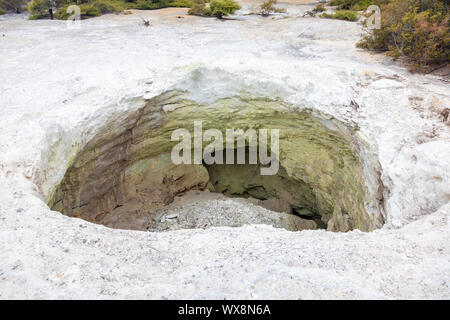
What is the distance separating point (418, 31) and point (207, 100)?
20.3ft

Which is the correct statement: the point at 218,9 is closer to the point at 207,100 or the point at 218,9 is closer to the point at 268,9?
the point at 268,9

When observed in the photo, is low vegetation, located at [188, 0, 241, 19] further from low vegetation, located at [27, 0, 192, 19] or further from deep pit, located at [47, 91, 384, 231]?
deep pit, located at [47, 91, 384, 231]

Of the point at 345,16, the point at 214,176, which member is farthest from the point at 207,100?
the point at 345,16

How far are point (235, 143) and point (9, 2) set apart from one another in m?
19.3

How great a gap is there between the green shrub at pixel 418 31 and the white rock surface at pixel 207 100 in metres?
0.65

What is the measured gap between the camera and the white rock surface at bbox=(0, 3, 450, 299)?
3.52m

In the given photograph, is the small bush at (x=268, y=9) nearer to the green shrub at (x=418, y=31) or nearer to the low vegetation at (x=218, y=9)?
the low vegetation at (x=218, y=9)

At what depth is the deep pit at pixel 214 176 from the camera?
788cm

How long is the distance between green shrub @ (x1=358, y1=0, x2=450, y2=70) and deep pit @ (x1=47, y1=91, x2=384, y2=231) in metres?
3.69

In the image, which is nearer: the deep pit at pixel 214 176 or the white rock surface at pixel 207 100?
the white rock surface at pixel 207 100

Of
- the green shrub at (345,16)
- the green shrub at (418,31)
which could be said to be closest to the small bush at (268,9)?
the green shrub at (345,16)

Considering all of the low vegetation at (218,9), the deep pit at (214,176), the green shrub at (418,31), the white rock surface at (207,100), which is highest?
the low vegetation at (218,9)

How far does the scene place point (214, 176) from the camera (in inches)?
503
